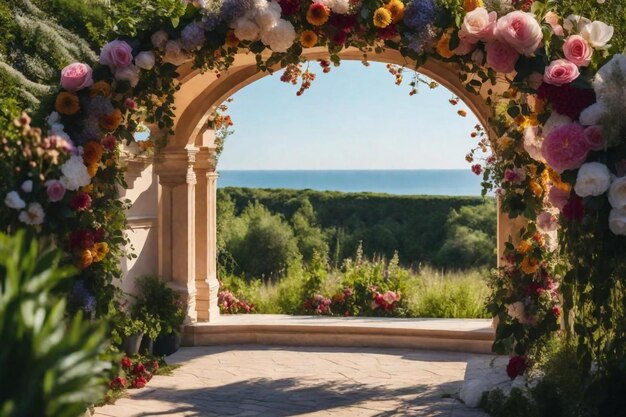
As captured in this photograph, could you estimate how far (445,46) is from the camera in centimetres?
498

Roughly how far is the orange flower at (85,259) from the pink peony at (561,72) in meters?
2.99

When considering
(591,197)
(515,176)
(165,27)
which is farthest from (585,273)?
(165,27)

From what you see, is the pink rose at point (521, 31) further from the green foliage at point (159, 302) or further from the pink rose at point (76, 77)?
the green foliage at point (159, 302)

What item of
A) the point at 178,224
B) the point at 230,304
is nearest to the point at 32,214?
the point at 178,224

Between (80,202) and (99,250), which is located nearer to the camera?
(80,202)

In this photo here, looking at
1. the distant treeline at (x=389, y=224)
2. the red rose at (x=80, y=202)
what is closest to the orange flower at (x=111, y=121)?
the red rose at (x=80, y=202)

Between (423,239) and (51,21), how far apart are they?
52.7 feet

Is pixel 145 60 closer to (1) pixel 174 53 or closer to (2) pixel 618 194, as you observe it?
(1) pixel 174 53

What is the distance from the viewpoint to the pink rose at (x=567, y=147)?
14.3 ft

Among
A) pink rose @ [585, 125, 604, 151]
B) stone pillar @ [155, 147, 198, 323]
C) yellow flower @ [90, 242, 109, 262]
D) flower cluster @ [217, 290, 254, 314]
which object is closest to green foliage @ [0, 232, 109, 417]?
pink rose @ [585, 125, 604, 151]

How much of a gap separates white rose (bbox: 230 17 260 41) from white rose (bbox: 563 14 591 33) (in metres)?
1.85

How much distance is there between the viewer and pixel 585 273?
14.6ft

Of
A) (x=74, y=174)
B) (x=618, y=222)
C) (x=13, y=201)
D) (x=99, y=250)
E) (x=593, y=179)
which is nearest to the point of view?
(x=618, y=222)

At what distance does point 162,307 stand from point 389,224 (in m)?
15.8
